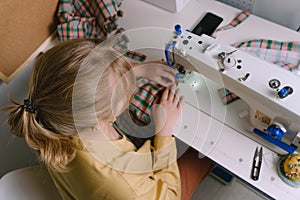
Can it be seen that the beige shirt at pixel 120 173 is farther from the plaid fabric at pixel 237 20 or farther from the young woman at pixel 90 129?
the plaid fabric at pixel 237 20

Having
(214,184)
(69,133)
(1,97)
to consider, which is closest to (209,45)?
(69,133)

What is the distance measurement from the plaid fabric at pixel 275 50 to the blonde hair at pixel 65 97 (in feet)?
1.49

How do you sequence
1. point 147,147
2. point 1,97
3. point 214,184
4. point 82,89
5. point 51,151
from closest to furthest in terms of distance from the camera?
1. point 82,89
2. point 51,151
3. point 147,147
4. point 1,97
5. point 214,184

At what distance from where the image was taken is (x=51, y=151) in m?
0.86

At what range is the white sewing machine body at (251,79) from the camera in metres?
0.82

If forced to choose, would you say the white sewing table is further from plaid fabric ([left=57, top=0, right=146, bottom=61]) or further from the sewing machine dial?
the sewing machine dial

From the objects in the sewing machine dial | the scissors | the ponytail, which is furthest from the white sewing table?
the ponytail

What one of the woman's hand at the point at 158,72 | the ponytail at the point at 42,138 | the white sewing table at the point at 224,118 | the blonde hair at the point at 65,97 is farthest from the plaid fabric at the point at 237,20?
the ponytail at the point at 42,138

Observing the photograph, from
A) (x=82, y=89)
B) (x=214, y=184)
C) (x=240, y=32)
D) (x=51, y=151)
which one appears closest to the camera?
(x=82, y=89)

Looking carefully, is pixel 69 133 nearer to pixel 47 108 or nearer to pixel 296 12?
pixel 47 108

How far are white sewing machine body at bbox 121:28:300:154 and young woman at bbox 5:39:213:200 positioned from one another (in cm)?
16

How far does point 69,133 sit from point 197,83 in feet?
1.35

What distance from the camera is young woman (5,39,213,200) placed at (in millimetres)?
775

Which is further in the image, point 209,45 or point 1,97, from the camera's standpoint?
point 1,97
